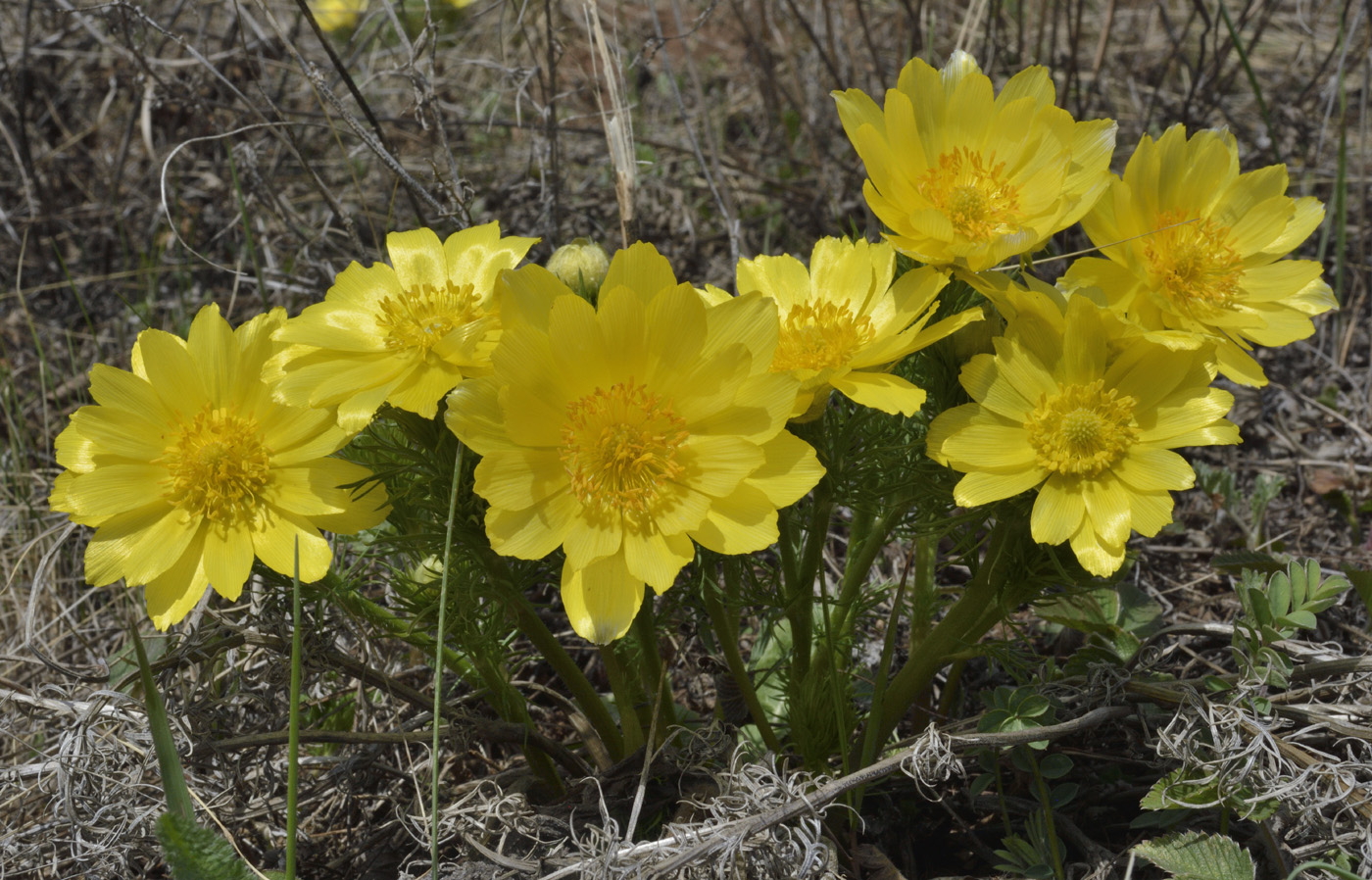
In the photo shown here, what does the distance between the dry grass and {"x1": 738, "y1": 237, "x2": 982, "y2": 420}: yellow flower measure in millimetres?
346

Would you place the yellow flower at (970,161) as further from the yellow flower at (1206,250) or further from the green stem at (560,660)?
the green stem at (560,660)

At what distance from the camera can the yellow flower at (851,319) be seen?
4.55ft

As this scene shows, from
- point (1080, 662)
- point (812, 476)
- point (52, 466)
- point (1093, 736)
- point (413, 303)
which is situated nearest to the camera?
point (812, 476)

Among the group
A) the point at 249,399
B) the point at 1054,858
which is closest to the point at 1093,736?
the point at 1054,858

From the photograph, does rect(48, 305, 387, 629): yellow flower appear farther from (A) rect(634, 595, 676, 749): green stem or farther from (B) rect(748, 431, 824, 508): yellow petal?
(B) rect(748, 431, 824, 508): yellow petal

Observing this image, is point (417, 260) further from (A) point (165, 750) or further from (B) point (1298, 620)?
(B) point (1298, 620)

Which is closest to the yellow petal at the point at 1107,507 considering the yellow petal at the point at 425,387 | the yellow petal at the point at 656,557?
the yellow petal at the point at 656,557

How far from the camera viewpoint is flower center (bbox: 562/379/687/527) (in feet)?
4.65

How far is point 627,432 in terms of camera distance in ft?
4.72

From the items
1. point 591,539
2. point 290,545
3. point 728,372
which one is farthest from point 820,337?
point 290,545

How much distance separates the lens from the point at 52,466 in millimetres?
2963

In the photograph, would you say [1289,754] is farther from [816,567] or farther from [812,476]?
[812,476]

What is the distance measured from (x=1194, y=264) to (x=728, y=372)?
0.76 m

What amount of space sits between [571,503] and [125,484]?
0.66 meters
